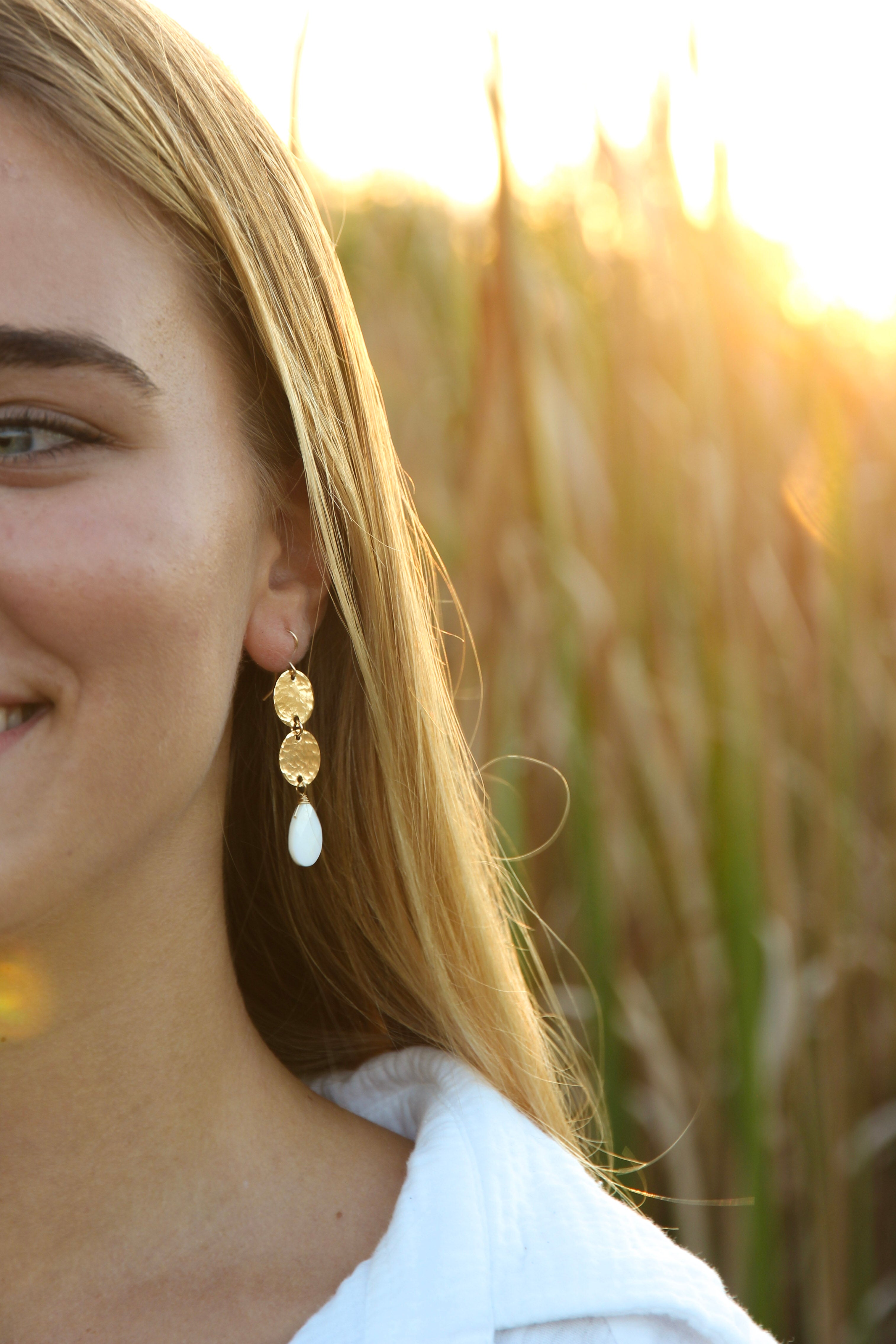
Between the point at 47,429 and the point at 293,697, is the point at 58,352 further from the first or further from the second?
the point at 293,697

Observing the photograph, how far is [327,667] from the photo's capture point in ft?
4.70

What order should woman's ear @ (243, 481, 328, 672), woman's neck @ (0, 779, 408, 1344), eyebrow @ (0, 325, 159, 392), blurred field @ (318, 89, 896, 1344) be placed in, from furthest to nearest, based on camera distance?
blurred field @ (318, 89, 896, 1344)
woman's ear @ (243, 481, 328, 672)
woman's neck @ (0, 779, 408, 1344)
eyebrow @ (0, 325, 159, 392)

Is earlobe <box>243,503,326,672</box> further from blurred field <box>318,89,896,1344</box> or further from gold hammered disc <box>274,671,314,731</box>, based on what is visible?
blurred field <box>318,89,896,1344</box>

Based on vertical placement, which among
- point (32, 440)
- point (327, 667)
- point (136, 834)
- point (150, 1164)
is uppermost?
point (32, 440)

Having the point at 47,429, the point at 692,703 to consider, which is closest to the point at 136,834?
the point at 47,429

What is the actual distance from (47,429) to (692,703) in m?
1.23

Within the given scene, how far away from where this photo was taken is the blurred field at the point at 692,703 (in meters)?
1.92

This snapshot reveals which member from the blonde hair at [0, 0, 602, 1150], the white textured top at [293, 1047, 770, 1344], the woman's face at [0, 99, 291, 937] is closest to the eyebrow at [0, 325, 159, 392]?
the woman's face at [0, 99, 291, 937]

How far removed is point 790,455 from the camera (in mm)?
2121

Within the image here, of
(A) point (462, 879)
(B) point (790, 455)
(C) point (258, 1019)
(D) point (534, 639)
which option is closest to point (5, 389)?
(A) point (462, 879)

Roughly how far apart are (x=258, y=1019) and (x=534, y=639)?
739 millimetres

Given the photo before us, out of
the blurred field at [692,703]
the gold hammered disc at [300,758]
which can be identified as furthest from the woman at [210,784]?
the blurred field at [692,703]

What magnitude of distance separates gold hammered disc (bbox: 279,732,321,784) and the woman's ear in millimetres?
81

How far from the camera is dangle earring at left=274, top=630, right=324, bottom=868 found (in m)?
1.32
